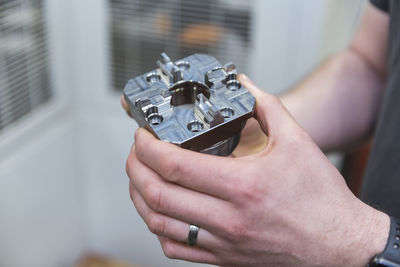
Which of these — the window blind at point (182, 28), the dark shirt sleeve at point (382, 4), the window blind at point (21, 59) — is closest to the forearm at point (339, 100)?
the dark shirt sleeve at point (382, 4)

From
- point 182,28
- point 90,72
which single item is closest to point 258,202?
point 182,28

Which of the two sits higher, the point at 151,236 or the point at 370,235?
the point at 370,235

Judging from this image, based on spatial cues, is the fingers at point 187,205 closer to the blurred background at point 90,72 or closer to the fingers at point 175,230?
the fingers at point 175,230

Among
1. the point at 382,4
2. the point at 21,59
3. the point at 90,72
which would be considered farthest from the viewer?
the point at 90,72

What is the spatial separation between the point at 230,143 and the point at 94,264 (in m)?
0.99

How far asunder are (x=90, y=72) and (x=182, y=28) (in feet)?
0.84

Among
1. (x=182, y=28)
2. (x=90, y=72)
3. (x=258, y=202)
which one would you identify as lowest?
(x=90, y=72)

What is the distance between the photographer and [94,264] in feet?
4.36

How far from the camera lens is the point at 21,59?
3.28 ft

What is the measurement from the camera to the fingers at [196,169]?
39 centimetres

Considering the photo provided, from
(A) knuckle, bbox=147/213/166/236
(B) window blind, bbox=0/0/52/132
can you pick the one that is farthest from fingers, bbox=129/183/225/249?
(B) window blind, bbox=0/0/52/132

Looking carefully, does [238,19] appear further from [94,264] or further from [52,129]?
[94,264]

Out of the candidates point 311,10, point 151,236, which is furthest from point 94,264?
point 311,10

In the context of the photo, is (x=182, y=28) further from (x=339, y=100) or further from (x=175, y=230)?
(x=175, y=230)
